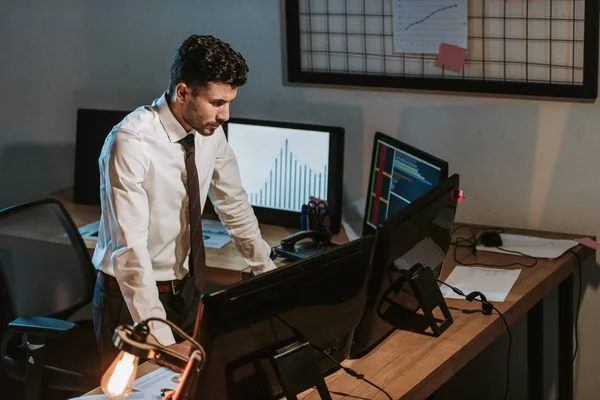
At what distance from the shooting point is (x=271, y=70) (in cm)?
372

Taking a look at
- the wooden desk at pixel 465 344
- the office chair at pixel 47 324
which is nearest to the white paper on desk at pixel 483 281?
the wooden desk at pixel 465 344

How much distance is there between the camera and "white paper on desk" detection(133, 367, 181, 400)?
7.34 ft

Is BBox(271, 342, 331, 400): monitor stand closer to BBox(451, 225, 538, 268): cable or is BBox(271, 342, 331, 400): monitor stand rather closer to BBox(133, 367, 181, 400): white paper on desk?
BBox(133, 367, 181, 400): white paper on desk

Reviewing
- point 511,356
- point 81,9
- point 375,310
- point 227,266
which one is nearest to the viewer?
point 375,310

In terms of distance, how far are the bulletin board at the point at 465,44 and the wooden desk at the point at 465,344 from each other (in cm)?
58

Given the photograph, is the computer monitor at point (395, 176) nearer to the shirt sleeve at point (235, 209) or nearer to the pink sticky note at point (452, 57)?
the pink sticky note at point (452, 57)

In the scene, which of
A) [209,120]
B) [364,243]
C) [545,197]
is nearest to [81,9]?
[209,120]

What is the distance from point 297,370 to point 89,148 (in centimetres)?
212

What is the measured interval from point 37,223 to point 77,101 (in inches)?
29.2

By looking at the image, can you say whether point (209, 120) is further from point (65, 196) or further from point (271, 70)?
point (65, 196)

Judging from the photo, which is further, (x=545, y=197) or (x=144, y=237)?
(x=545, y=197)

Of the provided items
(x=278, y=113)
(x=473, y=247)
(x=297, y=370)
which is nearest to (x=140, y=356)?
(x=297, y=370)

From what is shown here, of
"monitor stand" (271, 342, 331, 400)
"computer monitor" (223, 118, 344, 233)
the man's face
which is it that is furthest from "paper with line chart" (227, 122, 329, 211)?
"monitor stand" (271, 342, 331, 400)

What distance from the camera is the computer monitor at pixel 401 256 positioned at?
2232 mm
